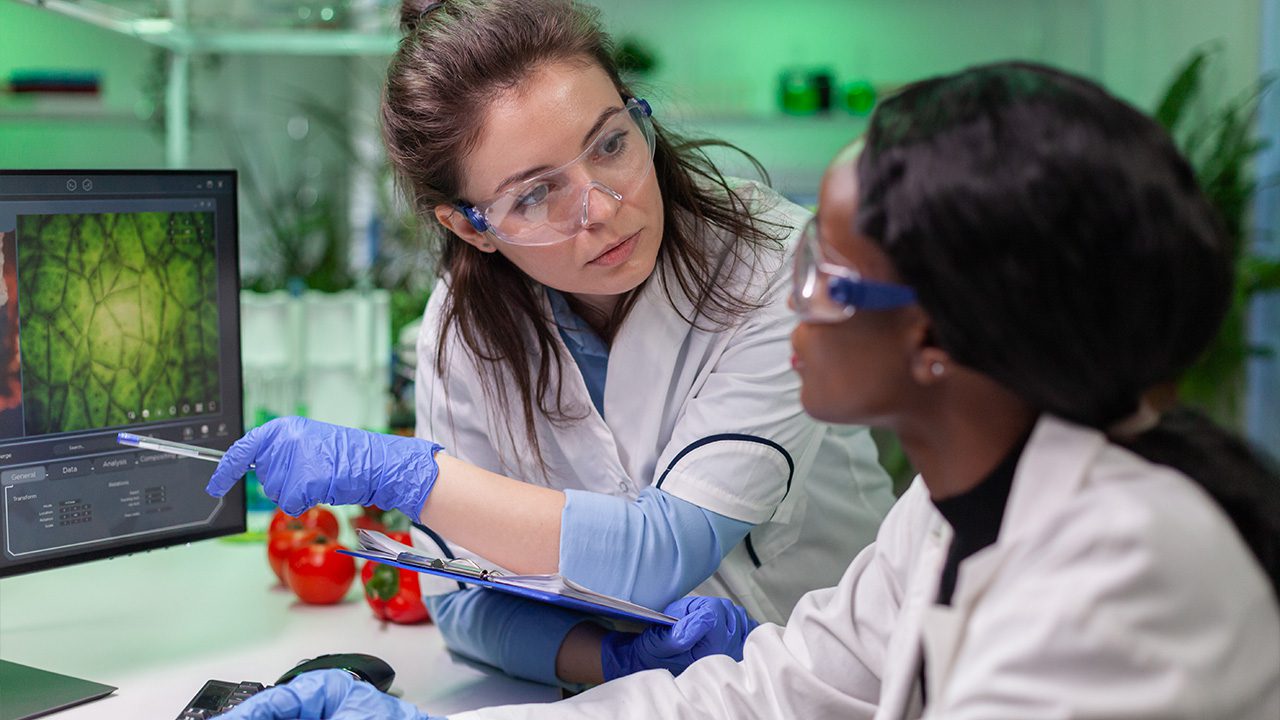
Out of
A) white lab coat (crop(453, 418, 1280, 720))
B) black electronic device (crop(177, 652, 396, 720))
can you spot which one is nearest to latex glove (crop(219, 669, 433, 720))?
black electronic device (crop(177, 652, 396, 720))

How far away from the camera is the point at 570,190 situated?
4.75ft

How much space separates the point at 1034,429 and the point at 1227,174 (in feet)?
10.6

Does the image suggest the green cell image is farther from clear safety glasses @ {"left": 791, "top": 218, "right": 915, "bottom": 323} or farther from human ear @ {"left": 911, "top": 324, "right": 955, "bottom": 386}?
human ear @ {"left": 911, "top": 324, "right": 955, "bottom": 386}

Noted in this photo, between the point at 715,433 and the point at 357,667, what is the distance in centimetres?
52

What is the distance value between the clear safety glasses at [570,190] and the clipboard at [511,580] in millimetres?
418

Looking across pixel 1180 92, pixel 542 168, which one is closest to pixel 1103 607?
pixel 542 168

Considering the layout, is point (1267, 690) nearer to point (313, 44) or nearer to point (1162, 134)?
point (1162, 134)

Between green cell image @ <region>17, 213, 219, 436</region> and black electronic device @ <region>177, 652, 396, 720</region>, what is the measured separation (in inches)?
14.7

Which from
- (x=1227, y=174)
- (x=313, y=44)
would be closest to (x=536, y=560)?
(x=313, y=44)

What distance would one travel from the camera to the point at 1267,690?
2.80 feet

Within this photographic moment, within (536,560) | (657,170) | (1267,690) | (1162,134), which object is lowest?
(536,560)

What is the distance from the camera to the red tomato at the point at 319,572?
1710 millimetres

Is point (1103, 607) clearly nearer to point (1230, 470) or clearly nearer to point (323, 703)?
point (1230, 470)

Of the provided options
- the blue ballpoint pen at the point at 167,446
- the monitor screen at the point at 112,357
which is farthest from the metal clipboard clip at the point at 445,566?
the monitor screen at the point at 112,357
